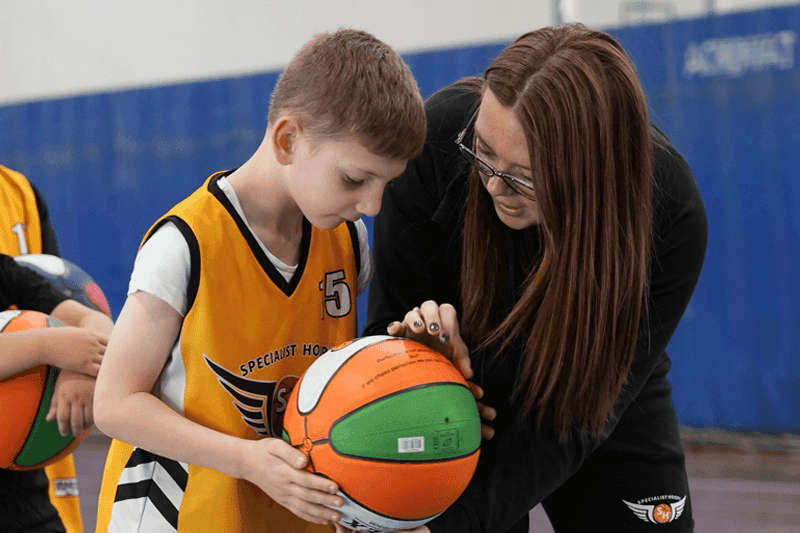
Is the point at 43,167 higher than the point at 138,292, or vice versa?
the point at 138,292

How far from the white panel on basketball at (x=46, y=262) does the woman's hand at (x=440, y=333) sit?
1015mm

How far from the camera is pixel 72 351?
1.74m

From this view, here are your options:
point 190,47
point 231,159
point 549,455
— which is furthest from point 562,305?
point 190,47

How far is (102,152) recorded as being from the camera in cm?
660

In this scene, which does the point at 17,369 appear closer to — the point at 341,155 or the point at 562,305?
the point at 341,155

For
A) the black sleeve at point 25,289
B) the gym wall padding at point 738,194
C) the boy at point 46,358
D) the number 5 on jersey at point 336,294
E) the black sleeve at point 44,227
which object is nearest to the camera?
the number 5 on jersey at point 336,294

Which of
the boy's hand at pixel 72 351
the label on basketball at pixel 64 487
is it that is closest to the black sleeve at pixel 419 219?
the boy's hand at pixel 72 351

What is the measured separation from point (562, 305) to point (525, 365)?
162 mm

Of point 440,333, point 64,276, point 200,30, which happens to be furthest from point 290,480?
point 200,30

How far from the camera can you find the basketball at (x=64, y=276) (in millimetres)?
1978

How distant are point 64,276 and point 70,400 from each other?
1.30 ft

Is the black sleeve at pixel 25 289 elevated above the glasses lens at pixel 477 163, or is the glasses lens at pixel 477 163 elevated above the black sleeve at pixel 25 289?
the glasses lens at pixel 477 163

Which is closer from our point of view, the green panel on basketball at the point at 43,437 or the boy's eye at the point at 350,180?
the boy's eye at the point at 350,180

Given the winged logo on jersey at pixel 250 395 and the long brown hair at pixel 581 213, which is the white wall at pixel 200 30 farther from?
the winged logo on jersey at pixel 250 395
